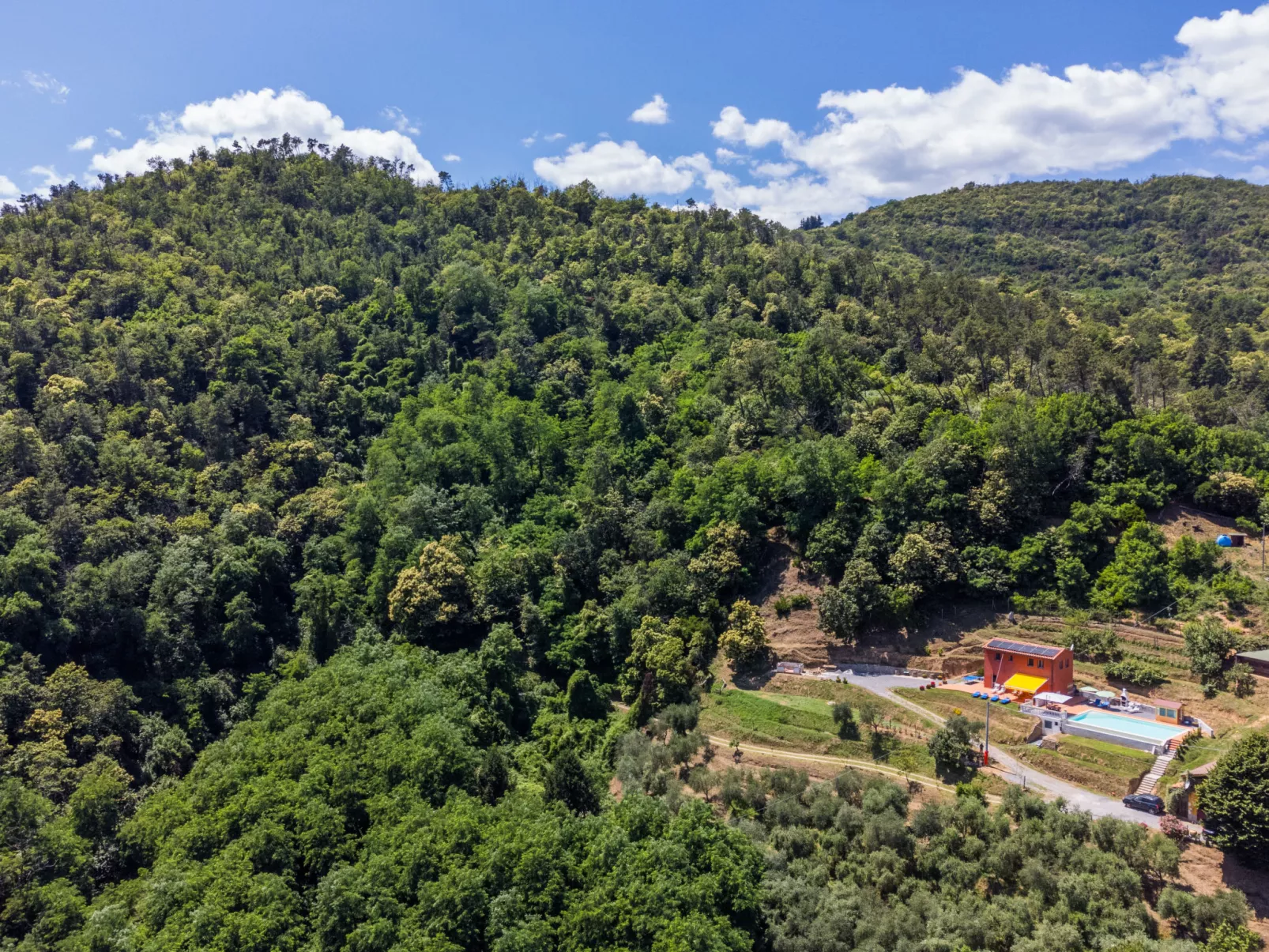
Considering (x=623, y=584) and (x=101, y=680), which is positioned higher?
(x=623, y=584)

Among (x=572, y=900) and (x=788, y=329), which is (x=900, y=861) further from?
(x=788, y=329)

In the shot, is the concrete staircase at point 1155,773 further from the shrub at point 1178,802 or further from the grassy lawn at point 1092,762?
the shrub at point 1178,802

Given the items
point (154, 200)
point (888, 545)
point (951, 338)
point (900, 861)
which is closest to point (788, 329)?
point (951, 338)

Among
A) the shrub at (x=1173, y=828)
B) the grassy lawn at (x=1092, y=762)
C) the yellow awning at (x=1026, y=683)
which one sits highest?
the yellow awning at (x=1026, y=683)

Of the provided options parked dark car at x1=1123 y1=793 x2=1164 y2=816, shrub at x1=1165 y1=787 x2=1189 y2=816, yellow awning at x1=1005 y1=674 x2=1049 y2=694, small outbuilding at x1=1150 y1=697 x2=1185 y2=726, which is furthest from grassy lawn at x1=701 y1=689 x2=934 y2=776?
small outbuilding at x1=1150 y1=697 x2=1185 y2=726

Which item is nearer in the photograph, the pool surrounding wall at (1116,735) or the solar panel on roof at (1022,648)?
the pool surrounding wall at (1116,735)

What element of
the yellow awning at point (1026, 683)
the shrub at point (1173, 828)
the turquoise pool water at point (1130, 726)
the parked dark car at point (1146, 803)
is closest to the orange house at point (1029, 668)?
the yellow awning at point (1026, 683)

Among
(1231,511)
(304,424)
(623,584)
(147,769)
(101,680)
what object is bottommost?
(147,769)
